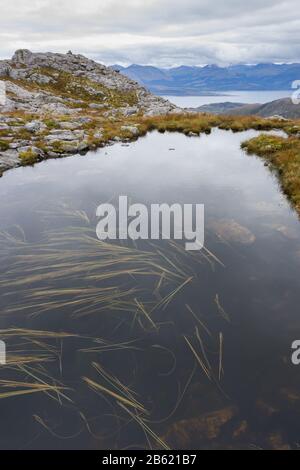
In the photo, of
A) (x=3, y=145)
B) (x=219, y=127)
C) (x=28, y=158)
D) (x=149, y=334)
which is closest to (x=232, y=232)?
(x=149, y=334)

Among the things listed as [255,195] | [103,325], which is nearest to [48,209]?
[103,325]

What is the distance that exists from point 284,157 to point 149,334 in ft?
60.6

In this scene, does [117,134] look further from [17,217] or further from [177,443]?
[177,443]

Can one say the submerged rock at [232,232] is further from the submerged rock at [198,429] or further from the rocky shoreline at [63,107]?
the rocky shoreline at [63,107]

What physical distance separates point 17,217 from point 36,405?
915cm

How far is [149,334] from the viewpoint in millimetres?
7152

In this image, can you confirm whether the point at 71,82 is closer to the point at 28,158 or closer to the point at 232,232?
the point at 28,158

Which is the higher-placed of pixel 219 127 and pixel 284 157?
pixel 219 127

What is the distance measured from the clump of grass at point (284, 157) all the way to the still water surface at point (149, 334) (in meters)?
2.80

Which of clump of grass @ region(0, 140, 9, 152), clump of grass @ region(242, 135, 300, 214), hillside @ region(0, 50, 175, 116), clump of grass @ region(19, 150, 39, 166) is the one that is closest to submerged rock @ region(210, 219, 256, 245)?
clump of grass @ region(242, 135, 300, 214)

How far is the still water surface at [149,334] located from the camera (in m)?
5.34

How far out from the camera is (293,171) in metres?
18.6

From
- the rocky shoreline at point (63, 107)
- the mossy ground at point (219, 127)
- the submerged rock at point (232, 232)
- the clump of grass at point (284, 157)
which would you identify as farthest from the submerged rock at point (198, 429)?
the rocky shoreline at point (63, 107)

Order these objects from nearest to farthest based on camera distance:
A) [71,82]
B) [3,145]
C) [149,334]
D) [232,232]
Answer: [149,334]
[232,232]
[3,145]
[71,82]
